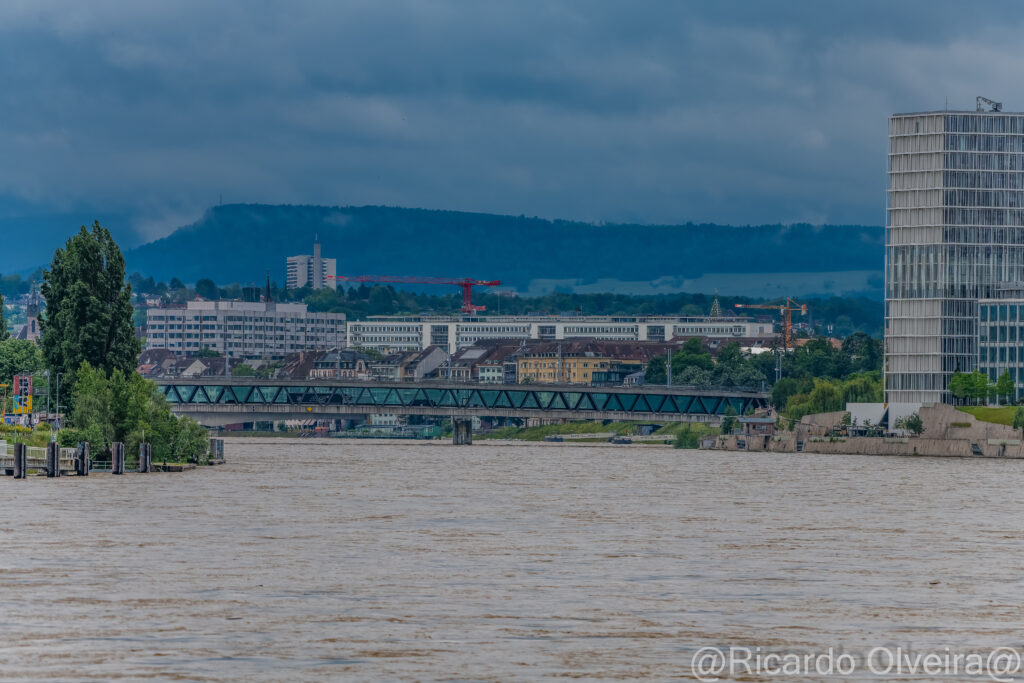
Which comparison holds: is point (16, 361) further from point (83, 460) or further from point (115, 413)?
point (83, 460)

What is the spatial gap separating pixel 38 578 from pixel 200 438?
3099 inches

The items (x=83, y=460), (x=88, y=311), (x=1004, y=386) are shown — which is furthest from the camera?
(x=1004, y=386)

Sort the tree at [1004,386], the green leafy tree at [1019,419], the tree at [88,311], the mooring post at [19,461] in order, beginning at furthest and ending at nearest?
the tree at [1004,386], the green leafy tree at [1019,419], the tree at [88,311], the mooring post at [19,461]

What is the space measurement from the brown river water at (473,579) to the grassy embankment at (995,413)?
86.9 m

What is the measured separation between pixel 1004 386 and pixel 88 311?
10395 centimetres

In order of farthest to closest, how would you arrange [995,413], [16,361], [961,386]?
1. [961,386]
2. [995,413]
3. [16,361]

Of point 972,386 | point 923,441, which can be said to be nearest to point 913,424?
point 923,441

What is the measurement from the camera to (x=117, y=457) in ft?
353

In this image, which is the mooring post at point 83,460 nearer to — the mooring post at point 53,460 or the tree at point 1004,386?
the mooring post at point 53,460

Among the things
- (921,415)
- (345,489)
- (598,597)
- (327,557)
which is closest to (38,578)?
(327,557)

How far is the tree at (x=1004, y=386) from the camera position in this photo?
191 metres

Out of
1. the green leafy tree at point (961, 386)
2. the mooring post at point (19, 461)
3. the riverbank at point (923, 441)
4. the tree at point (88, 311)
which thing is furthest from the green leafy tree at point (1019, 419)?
the mooring post at point (19, 461)

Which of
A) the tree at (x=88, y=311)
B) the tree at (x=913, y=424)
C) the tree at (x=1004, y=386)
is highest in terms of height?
the tree at (x=88, y=311)

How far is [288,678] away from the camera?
36.4m
